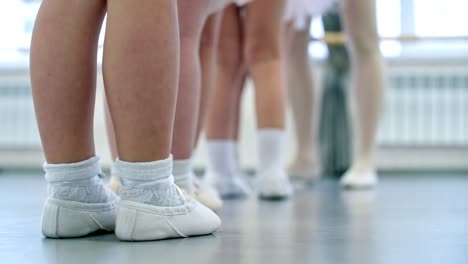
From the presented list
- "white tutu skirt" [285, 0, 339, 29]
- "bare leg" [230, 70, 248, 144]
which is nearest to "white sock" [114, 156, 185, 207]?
"bare leg" [230, 70, 248, 144]

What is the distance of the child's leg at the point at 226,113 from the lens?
2035 mm

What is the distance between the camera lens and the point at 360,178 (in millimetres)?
2449

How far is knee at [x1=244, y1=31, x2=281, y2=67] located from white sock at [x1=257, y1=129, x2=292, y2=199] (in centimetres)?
22

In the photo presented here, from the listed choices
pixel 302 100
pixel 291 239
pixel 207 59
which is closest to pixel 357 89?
pixel 302 100

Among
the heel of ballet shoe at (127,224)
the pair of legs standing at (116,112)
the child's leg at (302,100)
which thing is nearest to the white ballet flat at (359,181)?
the child's leg at (302,100)

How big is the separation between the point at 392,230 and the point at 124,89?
0.57 metres

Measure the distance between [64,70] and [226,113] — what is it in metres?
1.01

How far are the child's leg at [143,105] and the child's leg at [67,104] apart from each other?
0.07 m

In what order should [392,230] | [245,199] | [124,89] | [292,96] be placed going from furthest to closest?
[292,96]
[245,199]
[392,230]
[124,89]

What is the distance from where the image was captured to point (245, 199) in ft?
6.31

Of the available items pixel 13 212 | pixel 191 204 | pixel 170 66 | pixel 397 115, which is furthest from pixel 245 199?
pixel 397 115

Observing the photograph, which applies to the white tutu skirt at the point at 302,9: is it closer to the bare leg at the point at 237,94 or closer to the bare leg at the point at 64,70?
the bare leg at the point at 237,94

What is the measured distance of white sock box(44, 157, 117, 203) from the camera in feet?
3.59

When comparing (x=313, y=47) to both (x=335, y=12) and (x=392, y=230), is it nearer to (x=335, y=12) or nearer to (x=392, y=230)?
(x=335, y=12)
